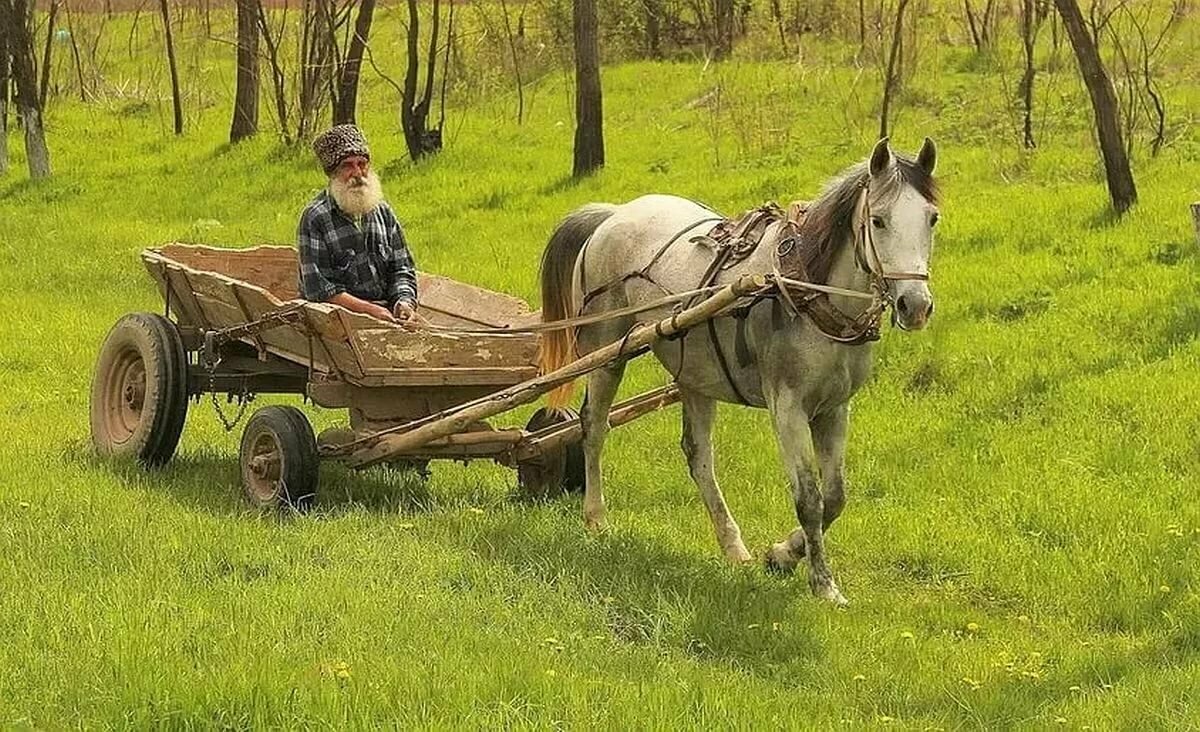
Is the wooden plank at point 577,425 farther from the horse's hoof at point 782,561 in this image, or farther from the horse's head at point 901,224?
the horse's head at point 901,224

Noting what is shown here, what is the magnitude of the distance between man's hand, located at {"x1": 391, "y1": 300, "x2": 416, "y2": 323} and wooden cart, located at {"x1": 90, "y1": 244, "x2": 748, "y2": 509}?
0.92 feet

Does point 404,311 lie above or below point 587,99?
below

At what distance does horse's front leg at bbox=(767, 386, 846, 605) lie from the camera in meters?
6.33

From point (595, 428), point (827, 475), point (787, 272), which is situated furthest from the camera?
point (595, 428)

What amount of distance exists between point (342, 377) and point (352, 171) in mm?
1269

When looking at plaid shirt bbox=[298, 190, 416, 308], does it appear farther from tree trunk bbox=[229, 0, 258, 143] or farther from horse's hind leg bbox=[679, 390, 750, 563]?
tree trunk bbox=[229, 0, 258, 143]

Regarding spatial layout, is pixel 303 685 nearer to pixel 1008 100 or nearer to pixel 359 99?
pixel 1008 100

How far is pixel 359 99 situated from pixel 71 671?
2294 centimetres

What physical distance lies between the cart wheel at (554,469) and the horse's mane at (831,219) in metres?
2.18

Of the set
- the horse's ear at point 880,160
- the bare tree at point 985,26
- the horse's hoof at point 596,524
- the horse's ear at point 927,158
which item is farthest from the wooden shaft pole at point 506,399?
the bare tree at point 985,26

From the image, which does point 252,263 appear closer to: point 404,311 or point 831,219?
point 404,311

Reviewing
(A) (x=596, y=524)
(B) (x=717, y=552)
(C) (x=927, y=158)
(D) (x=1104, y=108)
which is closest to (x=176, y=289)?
(A) (x=596, y=524)

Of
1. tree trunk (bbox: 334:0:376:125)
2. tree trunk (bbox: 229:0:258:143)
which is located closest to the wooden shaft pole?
tree trunk (bbox: 334:0:376:125)

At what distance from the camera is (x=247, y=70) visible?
22156 mm
